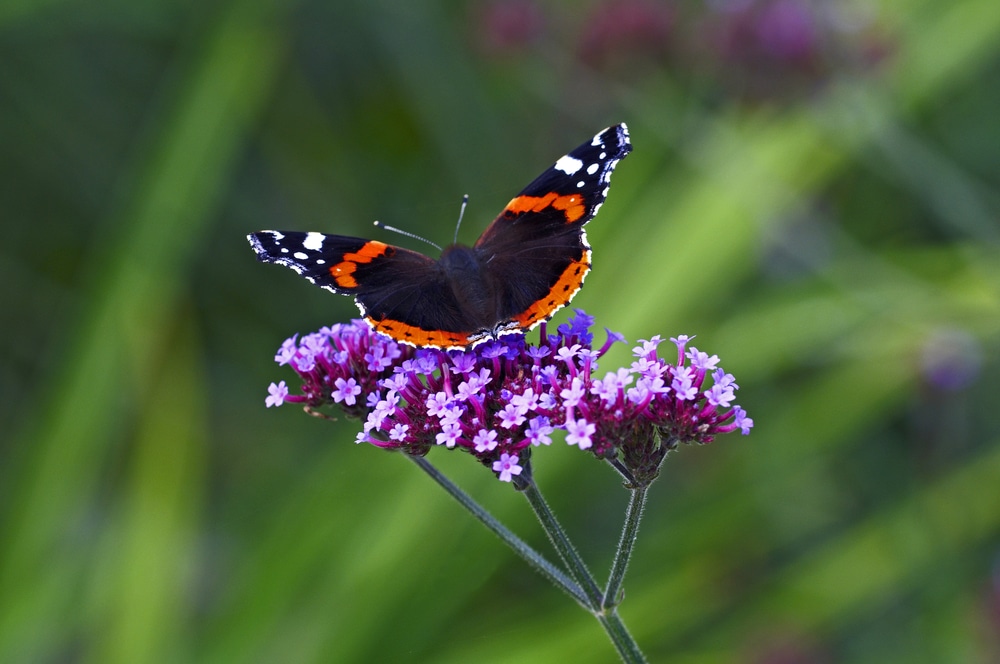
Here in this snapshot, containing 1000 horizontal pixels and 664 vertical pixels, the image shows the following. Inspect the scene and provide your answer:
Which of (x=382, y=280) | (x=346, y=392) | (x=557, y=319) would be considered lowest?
(x=346, y=392)

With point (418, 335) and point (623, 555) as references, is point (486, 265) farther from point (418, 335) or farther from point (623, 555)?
point (623, 555)

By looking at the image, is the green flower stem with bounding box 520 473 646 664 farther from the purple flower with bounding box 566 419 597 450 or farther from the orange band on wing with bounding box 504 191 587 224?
the orange band on wing with bounding box 504 191 587 224

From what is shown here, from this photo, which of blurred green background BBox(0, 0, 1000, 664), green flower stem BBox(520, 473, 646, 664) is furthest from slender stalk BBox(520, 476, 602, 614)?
blurred green background BBox(0, 0, 1000, 664)

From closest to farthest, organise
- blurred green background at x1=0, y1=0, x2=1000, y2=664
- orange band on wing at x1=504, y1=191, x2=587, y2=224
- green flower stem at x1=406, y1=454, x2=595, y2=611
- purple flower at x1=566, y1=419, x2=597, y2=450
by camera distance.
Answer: purple flower at x1=566, y1=419, x2=597, y2=450 < green flower stem at x1=406, y1=454, x2=595, y2=611 < orange band on wing at x1=504, y1=191, x2=587, y2=224 < blurred green background at x1=0, y1=0, x2=1000, y2=664

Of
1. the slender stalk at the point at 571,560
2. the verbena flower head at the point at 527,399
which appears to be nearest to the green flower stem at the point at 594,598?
the slender stalk at the point at 571,560

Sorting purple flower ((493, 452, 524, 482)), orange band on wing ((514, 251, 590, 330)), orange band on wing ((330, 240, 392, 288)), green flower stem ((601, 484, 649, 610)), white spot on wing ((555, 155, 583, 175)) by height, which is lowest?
green flower stem ((601, 484, 649, 610))

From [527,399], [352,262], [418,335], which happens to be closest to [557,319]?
[352,262]

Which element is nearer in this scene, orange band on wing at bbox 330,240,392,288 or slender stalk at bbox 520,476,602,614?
slender stalk at bbox 520,476,602,614

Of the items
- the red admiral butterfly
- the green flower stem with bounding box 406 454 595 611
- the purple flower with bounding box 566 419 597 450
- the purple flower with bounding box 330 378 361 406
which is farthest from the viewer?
the red admiral butterfly

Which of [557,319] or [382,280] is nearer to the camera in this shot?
[382,280]

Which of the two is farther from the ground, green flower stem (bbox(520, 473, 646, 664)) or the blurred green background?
the blurred green background
